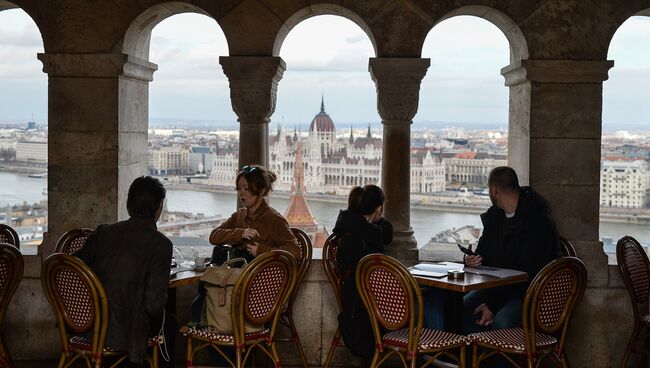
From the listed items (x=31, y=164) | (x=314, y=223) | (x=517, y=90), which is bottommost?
(x=314, y=223)

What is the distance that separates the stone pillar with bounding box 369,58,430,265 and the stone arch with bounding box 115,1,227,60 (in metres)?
1.15

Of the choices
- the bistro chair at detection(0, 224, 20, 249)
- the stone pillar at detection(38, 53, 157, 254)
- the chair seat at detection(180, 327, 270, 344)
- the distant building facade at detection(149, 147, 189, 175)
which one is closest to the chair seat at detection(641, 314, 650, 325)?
the chair seat at detection(180, 327, 270, 344)

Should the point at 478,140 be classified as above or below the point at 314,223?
above

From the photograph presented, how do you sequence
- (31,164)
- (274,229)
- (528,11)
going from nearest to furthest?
1. (274,229)
2. (528,11)
3. (31,164)

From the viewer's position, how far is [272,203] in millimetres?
5148

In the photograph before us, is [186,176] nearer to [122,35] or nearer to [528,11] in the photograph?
[122,35]

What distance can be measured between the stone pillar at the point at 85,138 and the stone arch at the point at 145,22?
114mm

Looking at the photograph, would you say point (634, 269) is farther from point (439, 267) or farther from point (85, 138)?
point (85, 138)

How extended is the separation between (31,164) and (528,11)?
342 cm

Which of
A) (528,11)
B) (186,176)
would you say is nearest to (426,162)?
(528,11)

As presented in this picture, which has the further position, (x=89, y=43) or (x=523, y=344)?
(x=89, y=43)

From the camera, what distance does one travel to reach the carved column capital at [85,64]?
458 centimetres

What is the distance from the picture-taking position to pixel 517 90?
190 inches

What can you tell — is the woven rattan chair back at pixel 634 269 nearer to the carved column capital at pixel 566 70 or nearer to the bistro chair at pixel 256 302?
the carved column capital at pixel 566 70
